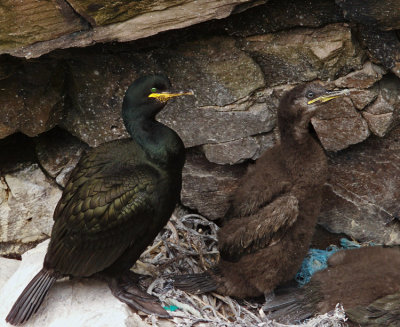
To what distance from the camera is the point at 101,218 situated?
179 inches

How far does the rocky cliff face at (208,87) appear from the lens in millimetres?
4703

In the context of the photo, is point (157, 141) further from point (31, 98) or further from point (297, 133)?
point (31, 98)

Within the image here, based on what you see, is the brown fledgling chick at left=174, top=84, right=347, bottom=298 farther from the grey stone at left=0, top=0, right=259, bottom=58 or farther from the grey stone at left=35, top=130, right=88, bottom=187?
the grey stone at left=35, top=130, right=88, bottom=187

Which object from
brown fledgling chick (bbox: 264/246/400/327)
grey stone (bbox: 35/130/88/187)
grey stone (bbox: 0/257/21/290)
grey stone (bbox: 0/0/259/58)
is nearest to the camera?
brown fledgling chick (bbox: 264/246/400/327)

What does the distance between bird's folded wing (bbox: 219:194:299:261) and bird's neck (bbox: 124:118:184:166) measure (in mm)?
607

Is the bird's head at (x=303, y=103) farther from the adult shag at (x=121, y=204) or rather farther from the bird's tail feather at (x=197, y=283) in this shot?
the bird's tail feather at (x=197, y=283)

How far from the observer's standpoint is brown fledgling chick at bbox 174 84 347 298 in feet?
15.8

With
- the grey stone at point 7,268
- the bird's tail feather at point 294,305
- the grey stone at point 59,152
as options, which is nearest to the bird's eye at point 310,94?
the bird's tail feather at point 294,305

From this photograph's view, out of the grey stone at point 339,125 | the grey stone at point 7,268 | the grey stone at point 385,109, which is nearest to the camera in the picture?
the grey stone at point 385,109

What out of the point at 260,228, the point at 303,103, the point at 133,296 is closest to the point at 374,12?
the point at 303,103

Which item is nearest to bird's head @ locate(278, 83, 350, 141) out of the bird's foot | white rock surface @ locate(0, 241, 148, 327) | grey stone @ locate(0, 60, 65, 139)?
the bird's foot

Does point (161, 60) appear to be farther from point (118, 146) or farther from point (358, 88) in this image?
point (358, 88)

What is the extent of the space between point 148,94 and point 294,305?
1684mm

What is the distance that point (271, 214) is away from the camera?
4.77 meters
